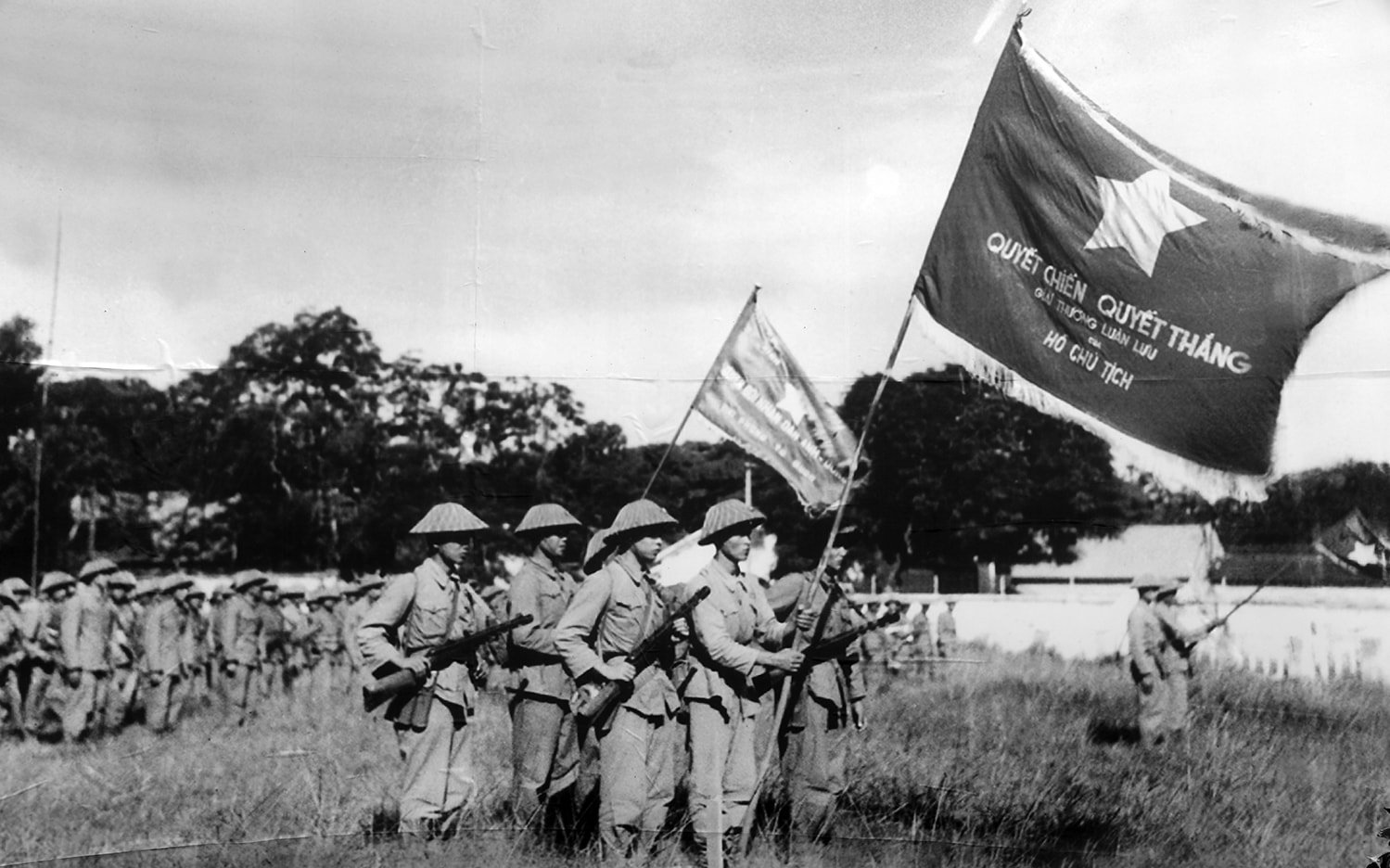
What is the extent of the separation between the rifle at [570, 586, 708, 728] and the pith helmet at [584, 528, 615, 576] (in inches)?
29.6

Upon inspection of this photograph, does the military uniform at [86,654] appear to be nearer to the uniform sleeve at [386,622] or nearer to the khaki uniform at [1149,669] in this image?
the uniform sleeve at [386,622]

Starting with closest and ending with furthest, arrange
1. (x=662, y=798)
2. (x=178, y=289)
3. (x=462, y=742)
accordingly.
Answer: (x=662, y=798), (x=462, y=742), (x=178, y=289)

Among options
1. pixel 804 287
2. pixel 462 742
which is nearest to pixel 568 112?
pixel 804 287

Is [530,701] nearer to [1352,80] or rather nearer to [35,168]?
[35,168]

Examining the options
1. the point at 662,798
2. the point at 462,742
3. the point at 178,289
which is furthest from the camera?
the point at 178,289

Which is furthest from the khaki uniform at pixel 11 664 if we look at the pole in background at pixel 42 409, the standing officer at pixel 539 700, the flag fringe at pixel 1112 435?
the flag fringe at pixel 1112 435

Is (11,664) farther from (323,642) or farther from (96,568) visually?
(323,642)

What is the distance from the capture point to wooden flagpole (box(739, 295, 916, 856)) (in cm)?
721

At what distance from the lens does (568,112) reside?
843cm

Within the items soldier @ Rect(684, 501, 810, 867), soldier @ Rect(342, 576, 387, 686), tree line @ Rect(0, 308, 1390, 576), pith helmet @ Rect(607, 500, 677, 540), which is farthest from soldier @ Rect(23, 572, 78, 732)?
soldier @ Rect(684, 501, 810, 867)

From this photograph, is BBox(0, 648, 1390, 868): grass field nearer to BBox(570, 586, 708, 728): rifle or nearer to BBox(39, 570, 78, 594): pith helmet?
BBox(570, 586, 708, 728): rifle

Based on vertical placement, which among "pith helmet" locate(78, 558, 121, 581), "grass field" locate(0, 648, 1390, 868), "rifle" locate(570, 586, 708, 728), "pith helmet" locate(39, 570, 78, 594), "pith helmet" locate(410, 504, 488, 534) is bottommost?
"grass field" locate(0, 648, 1390, 868)

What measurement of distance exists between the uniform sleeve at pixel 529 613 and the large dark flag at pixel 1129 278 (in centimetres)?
269

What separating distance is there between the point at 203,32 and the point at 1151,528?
6.10 meters
